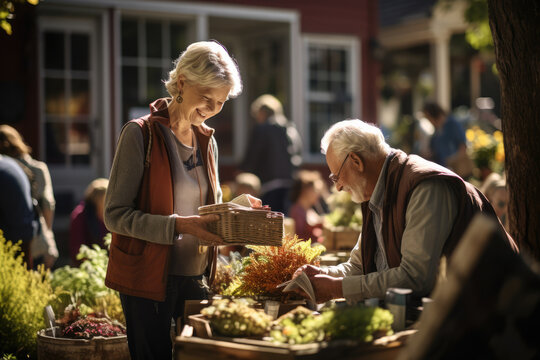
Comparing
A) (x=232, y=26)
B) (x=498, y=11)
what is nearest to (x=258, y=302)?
(x=498, y=11)

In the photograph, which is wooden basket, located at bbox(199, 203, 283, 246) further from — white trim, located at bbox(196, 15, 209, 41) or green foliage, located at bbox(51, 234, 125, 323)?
white trim, located at bbox(196, 15, 209, 41)

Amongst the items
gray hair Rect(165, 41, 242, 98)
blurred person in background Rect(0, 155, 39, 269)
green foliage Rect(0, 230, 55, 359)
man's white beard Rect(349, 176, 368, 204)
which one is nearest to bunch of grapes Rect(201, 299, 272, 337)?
man's white beard Rect(349, 176, 368, 204)

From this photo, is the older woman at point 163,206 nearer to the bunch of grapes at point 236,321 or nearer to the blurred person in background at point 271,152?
the bunch of grapes at point 236,321

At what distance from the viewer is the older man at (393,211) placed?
10.0 feet

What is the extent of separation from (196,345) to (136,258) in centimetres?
67

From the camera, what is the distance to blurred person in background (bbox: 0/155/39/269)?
18.1ft

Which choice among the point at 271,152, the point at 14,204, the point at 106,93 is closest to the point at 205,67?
the point at 14,204

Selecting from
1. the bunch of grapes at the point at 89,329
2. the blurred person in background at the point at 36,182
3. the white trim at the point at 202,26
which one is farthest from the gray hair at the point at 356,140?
the white trim at the point at 202,26

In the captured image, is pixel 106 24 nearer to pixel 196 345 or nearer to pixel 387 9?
pixel 196 345

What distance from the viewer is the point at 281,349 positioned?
2.54 m

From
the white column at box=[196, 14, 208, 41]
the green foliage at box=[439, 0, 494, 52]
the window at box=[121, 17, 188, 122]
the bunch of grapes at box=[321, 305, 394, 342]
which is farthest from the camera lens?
the white column at box=[196, 14, 208, 41]

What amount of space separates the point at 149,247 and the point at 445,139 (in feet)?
22.9

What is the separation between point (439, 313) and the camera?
2.29 m

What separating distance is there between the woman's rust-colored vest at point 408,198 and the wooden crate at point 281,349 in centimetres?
49
